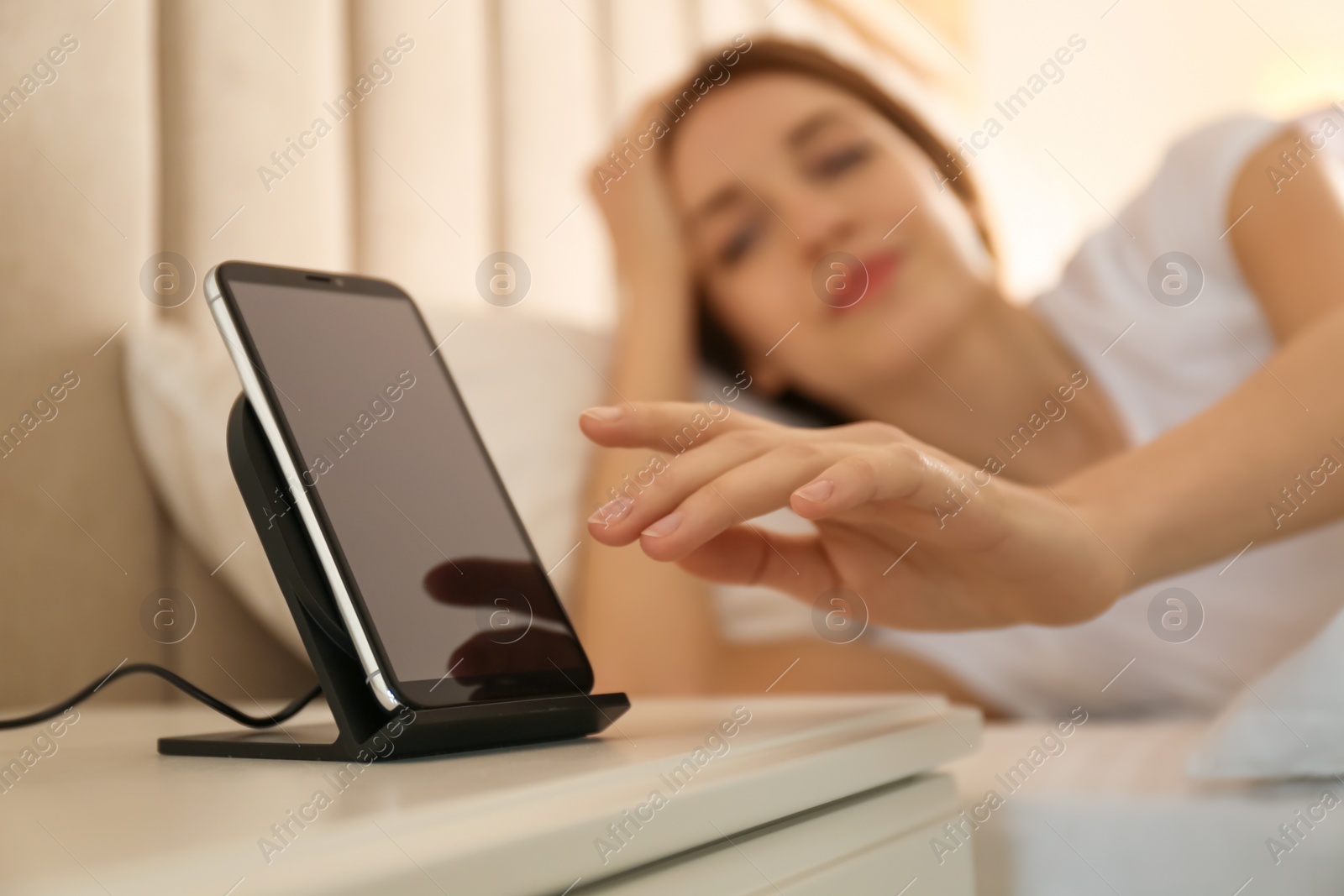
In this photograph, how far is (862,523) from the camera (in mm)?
485

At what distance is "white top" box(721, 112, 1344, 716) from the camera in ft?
2.66

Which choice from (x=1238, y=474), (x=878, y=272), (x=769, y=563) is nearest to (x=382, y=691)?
(x=769, y=563)

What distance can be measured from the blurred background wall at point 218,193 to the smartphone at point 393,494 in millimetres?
347

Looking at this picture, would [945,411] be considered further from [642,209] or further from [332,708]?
[332,708]

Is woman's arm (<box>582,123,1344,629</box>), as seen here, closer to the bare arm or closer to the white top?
the bare arm

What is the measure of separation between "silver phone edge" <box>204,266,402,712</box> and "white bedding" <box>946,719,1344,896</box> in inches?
12.0

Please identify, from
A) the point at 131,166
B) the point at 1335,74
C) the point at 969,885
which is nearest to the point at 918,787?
the point at 969,885

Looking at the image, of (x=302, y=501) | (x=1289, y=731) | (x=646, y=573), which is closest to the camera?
(x=302, y=501)

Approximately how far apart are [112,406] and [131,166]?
18cm

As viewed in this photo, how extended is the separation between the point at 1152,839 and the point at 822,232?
0.72 meters

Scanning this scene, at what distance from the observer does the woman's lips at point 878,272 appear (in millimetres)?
1054

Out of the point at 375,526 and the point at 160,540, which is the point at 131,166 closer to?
the point at 160,540

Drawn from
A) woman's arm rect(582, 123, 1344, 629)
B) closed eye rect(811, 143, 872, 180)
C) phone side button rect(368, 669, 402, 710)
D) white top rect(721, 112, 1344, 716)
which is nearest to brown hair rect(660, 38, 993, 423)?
closed eye rect(811, 143, 872, 180)

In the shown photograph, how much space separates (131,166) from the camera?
0.73m
